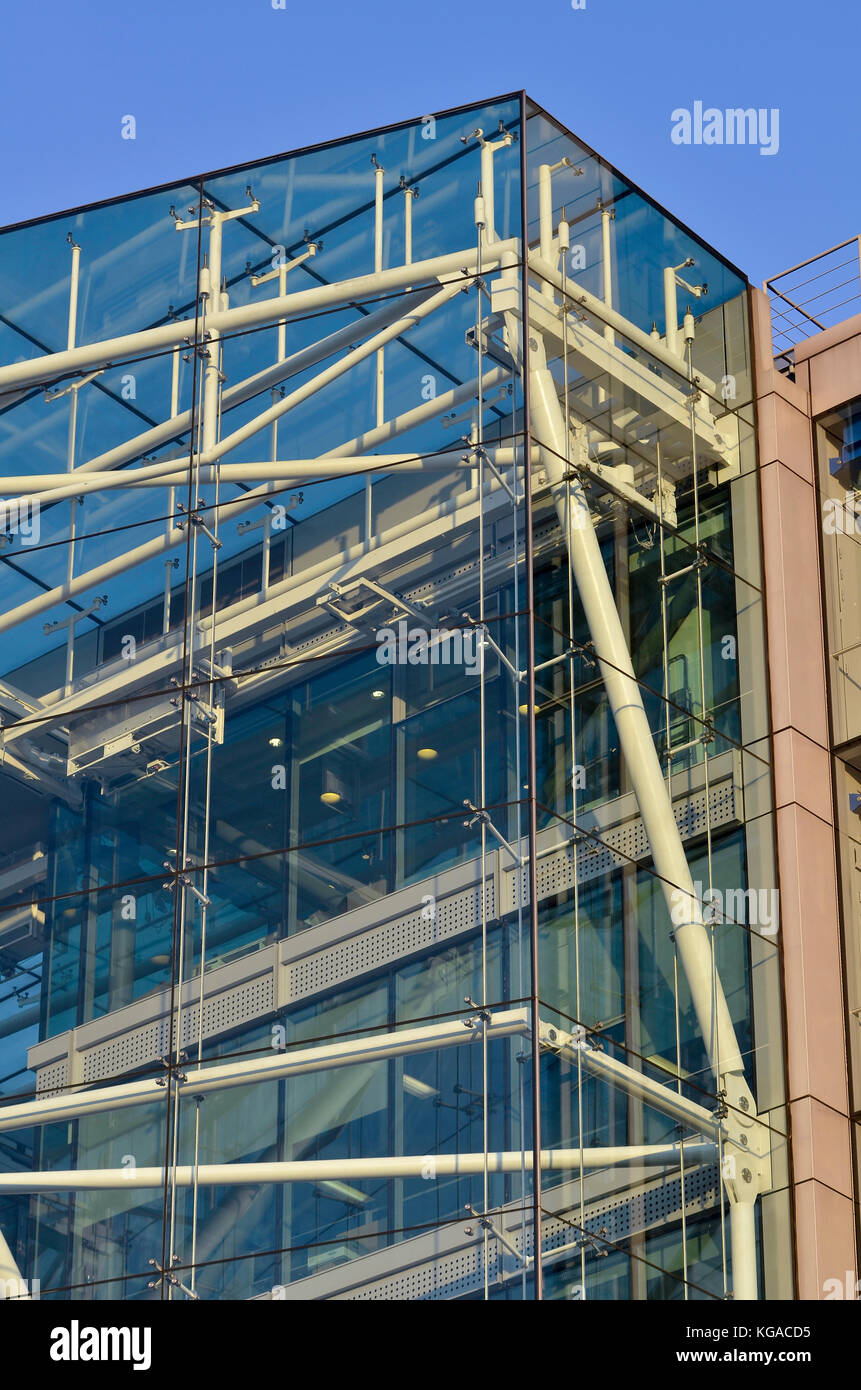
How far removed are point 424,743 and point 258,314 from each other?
6.07 m

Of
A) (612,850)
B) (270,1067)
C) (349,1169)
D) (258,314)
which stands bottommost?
(349,1169)

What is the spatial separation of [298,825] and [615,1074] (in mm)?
4310

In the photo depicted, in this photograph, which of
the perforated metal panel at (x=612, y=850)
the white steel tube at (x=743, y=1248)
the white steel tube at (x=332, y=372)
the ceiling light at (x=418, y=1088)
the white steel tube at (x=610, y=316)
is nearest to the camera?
the ceiling light at (x=418, y=1088)

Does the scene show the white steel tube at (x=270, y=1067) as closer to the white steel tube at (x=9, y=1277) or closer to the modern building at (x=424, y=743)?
A: the modern building at (x=424, y=743)

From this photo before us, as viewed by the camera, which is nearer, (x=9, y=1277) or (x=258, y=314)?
(x=9, y=1277)

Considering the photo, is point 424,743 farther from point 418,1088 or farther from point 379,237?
point 379,237

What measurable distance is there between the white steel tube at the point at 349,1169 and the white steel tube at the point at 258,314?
959cm

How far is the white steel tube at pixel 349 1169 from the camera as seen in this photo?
23.1 metres

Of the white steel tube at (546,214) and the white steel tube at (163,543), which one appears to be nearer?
the white steel tube at (546,214)

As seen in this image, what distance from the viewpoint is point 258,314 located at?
28422mm

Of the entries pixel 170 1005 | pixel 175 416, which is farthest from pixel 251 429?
pixel 170 1005

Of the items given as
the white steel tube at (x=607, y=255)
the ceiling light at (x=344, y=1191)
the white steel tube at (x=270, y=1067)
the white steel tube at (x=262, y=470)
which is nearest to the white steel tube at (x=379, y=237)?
the white steel tube at (x=262, y=470)

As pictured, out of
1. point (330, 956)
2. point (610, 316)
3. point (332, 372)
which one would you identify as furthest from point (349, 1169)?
point (610, 316)

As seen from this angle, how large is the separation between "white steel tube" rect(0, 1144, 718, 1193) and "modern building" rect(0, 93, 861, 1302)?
53mm
